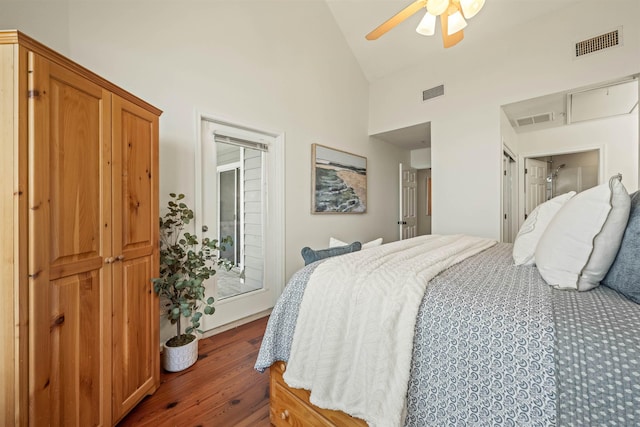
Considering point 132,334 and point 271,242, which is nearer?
point 132,334

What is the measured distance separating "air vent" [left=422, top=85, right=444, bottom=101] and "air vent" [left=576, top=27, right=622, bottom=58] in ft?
4.46

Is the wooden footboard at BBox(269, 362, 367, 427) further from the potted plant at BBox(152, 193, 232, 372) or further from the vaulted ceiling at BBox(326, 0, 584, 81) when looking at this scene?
the vaulted ceiling at BBox(326, 0, 584, 81)

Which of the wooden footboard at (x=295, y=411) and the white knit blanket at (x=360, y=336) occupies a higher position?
the white knit blanket at (x=360, y=336)

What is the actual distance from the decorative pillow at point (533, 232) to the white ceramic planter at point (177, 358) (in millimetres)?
2128

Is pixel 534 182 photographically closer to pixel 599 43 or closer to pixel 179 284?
pixel 599 43

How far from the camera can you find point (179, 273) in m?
1.83

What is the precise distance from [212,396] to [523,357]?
5.25 ft

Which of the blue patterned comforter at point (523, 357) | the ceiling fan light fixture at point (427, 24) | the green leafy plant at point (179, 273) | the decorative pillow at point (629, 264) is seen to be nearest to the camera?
the blue patterned comforter at point (523, 357)


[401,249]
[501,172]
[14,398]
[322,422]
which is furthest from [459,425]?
[501,172]

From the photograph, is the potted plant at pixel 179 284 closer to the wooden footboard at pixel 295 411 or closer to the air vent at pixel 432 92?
the wooden footboard at pixel 295 411

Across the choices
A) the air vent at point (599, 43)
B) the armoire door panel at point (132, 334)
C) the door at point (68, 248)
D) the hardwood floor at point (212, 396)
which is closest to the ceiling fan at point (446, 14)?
the air vent at point (599, 43)

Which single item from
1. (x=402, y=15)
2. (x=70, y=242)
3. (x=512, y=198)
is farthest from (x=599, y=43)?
(x=70, y=242)

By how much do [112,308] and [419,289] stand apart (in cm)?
137

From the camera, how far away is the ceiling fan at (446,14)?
1865 mm
